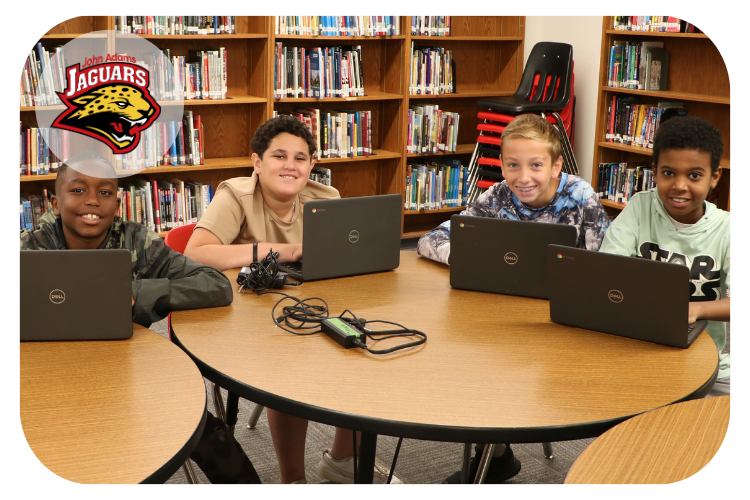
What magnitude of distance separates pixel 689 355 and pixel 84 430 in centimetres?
121

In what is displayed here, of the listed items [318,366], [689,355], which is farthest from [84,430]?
[689,355]

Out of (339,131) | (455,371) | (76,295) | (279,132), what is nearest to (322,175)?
(339,131)

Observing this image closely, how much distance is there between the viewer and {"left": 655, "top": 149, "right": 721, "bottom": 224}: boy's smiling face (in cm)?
188

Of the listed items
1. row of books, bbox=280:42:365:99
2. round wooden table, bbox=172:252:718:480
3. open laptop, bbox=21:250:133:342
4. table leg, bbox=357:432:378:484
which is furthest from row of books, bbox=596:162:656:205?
open laptop, bbox=21:250:133:342

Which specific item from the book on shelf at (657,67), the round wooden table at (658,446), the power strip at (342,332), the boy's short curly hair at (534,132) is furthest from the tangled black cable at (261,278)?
the book on shelf at (657,67)

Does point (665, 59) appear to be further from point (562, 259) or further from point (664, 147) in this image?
point (562, 259)

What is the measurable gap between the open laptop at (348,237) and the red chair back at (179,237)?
370mm

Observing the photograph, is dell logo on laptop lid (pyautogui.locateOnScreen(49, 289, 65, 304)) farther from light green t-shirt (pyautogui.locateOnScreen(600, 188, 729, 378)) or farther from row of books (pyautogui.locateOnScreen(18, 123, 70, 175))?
row of books (pyautogui.locateOnScreen(18, 123, 70, 175))

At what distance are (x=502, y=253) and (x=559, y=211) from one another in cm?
36

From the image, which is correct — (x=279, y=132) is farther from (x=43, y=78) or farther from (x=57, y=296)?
(x=43, y=78)

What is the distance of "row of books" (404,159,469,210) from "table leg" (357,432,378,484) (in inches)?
143

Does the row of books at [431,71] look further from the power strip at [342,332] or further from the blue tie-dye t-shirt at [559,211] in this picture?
the power strip at [342,332]

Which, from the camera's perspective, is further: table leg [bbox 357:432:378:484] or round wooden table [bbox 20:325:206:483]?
table leg [bbox 357:432:378:484]

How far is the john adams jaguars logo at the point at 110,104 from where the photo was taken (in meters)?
3.71
